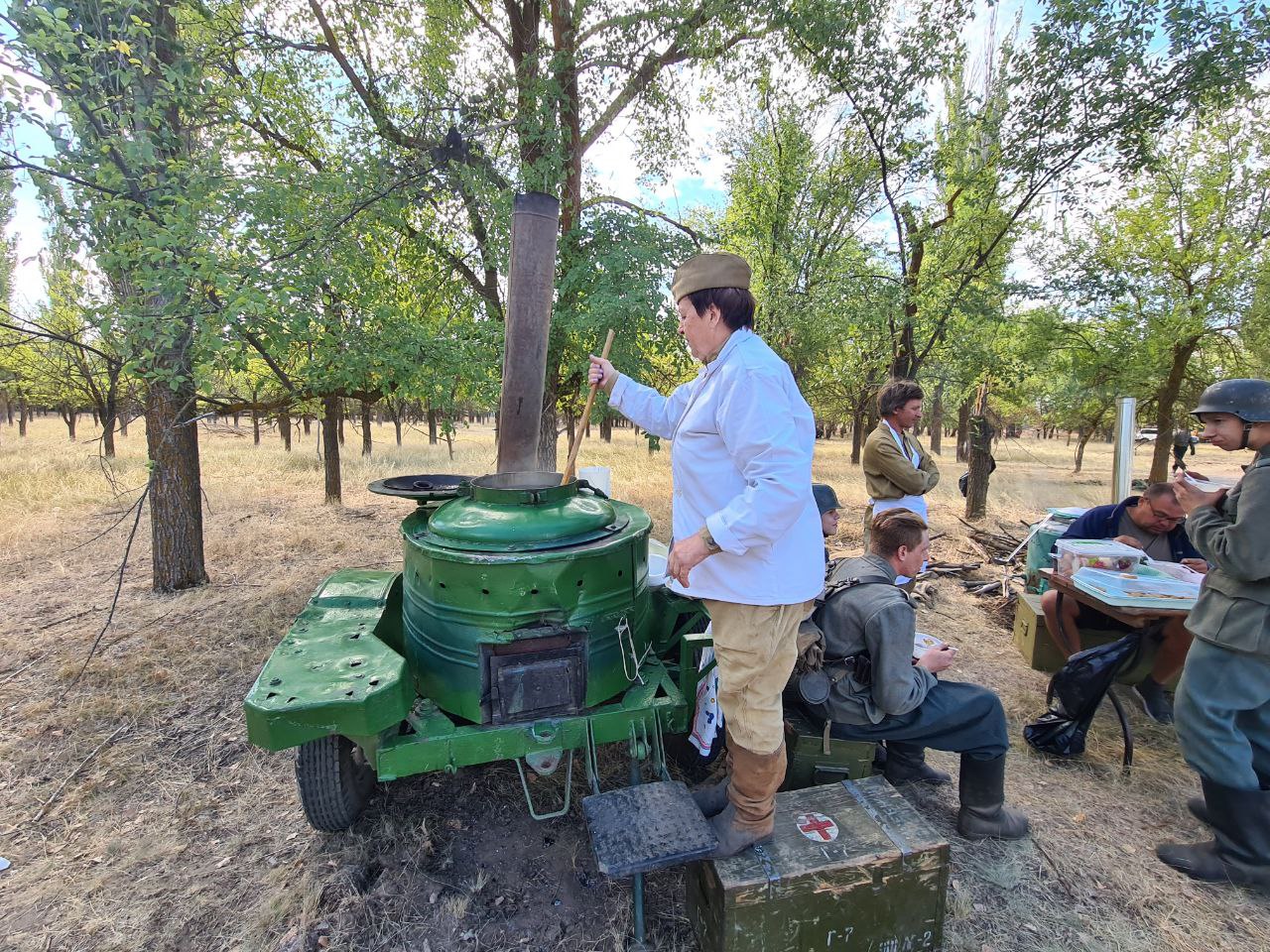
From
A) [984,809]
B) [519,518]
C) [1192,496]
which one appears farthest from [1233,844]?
[519,518]

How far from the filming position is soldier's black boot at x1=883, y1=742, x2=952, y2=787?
10.8 feet

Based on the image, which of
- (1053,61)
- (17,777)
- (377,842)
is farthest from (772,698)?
(1053,61)

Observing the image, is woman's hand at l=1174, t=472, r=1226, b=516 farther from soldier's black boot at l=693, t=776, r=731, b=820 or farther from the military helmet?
soldier's black boot at l=693, t=776, r=731, b=820

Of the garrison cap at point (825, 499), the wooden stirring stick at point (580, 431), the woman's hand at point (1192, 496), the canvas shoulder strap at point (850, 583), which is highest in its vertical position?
the wooden stirring stick at point (580, 431)

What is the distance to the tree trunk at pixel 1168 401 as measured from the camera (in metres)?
10.7

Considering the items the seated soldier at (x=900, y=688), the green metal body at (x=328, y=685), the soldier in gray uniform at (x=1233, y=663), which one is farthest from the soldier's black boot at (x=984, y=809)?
the green metal body at (x=328, y=685)

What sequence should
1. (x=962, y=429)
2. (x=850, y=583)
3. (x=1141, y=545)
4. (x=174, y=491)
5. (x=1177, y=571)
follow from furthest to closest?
(x=962, y=429) → (x=174, y=491) → (x=1141, y=545) → (x=1177, y=571) → (x=850, y=583)

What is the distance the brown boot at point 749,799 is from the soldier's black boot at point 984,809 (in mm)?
1295

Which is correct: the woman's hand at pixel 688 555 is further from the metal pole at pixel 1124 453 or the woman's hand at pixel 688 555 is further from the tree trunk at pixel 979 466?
the tree trunk at pixel 979 466

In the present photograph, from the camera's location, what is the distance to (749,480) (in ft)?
6.47

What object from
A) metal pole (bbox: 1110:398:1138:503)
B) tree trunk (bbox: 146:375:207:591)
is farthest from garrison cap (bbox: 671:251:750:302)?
metal pole (bbox: 1110:398:1138:503)

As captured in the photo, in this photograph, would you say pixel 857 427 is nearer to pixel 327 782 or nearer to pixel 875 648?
pixel 875 648

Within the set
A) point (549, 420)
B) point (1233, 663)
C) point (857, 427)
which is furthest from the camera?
point (857, 427)

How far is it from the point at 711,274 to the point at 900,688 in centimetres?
188
